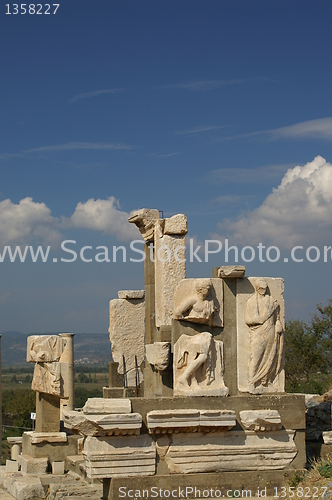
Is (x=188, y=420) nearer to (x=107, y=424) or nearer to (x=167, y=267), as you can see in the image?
(x=107, y=424)

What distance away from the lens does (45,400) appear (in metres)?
16.1

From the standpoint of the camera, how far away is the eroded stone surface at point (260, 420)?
9.85 metres

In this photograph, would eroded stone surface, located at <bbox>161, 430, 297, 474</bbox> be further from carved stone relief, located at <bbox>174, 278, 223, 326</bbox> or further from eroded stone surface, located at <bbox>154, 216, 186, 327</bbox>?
eroded stone surface, located at <bbox>154, 216, 186, 327</bbox>

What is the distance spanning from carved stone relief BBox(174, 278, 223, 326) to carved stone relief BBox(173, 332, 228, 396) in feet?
0.92

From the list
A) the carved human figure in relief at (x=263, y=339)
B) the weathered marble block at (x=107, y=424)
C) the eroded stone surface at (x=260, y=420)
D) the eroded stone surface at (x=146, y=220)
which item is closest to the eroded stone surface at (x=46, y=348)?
the eroded stone surface at (x=146, y=220)

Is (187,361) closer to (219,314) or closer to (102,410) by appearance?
(219,314)

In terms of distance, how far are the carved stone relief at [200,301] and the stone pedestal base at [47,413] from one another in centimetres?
688

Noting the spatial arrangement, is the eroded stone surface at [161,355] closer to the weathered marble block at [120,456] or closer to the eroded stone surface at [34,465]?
the weathered marble block at [120,456]

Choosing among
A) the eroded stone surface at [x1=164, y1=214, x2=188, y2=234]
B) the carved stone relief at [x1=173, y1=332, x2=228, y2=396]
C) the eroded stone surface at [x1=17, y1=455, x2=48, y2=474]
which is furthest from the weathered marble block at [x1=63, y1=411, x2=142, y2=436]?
the eroded stone surface at [x1=17, y1=455, x2=48, y2=474]

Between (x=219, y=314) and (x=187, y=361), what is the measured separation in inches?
34.9

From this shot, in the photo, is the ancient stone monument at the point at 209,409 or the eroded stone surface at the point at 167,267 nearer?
the ancient stone monument at the point at 209,409

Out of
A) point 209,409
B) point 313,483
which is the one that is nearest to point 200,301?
point 209,409

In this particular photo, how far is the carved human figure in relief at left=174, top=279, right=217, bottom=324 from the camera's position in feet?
33.0

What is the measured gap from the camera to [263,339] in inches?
404
